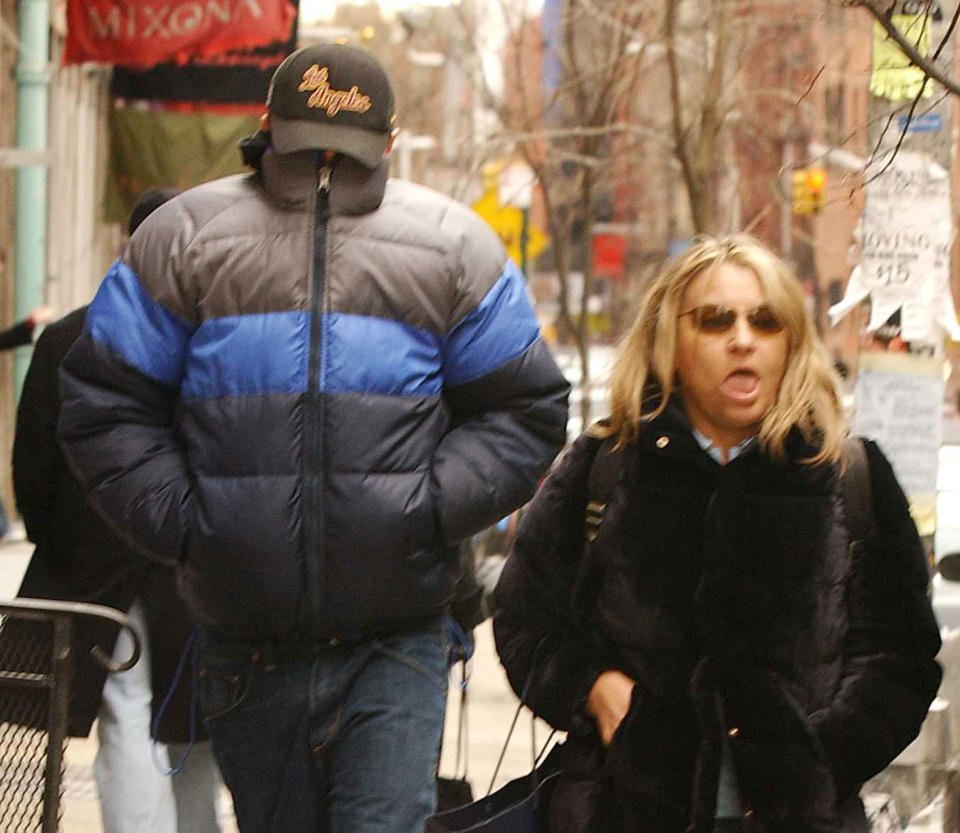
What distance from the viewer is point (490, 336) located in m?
3.98

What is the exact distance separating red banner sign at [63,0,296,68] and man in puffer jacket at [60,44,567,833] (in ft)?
26.8

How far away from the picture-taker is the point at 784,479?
3.46 m

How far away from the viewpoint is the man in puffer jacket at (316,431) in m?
3.77

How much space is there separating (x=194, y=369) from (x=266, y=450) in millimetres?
258

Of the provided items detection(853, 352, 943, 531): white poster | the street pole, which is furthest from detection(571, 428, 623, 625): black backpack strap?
the street pole

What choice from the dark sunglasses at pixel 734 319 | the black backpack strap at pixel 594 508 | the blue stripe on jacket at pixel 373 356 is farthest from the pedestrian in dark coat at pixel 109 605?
the dark sunglasses at pixel 734 319

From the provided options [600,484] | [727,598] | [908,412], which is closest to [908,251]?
[908,412]

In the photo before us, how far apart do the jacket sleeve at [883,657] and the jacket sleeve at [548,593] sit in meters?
0.47

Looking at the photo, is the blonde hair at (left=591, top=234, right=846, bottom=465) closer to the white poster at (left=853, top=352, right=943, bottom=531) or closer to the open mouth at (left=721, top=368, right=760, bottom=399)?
the open mouth at (left=721, top=368, right=760, bottom=399)

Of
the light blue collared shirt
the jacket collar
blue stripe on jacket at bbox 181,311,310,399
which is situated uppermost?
the jacket collar

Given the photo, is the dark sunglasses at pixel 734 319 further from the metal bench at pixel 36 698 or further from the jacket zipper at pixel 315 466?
the metal bench at pixel 36 698

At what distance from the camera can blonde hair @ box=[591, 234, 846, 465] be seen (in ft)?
11.5

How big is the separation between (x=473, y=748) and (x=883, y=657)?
5.55 meters

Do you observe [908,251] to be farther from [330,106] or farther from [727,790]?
[727,790]
